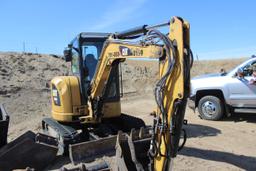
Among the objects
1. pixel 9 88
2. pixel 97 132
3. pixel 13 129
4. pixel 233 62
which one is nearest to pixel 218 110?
pixel 97 132

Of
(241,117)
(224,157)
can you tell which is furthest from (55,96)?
(241,117)

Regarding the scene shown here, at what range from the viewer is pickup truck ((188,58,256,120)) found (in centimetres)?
1180

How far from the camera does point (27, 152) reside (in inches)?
303

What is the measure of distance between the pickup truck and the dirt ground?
1.42ft

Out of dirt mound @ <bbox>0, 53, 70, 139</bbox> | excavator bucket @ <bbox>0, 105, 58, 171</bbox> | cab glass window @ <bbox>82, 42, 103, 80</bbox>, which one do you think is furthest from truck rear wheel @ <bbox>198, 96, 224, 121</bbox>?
excavator bucket @ <bbox>0, 105, 58, 171</bbox>

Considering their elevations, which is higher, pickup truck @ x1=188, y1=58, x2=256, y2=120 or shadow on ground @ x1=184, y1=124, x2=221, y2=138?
pickup truck @ x1=188, y1=58, x2=256, y2=120

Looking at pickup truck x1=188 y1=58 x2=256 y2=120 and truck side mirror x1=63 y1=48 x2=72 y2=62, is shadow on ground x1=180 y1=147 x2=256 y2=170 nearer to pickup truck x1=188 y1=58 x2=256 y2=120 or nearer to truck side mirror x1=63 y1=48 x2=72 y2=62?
truck side mirror x1=63 y1=48 x2=72 y2=62

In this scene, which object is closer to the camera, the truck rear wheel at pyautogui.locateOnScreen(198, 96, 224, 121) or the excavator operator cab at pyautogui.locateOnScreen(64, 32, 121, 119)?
the excavator operator cab at pyautogui.locateOnScreen(64, 32, 121, 119)

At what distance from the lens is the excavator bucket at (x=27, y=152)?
24.9ft

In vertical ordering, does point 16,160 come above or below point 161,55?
below

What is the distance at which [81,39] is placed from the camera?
898cm

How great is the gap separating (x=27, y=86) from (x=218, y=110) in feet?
39.8

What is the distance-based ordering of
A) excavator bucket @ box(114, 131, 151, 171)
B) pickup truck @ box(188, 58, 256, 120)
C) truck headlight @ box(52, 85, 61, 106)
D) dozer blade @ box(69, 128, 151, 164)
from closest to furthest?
excavator bucket @ box(114, 131, 151, 171), dozer blade @ box(69, 128, 151, 164), truck headlight @ box(52, 85, 61, 106), pickup truck @ box(188, 58, 256, 120)

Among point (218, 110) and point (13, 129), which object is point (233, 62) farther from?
point (13, 129)
